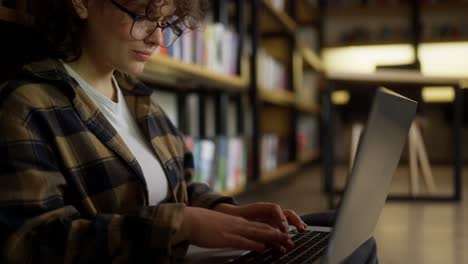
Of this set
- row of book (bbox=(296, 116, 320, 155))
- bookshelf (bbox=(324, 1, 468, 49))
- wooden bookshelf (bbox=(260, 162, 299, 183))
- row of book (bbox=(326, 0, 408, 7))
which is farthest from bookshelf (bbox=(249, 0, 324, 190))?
bookshelf (bbox=(324, 1, 468, 49))

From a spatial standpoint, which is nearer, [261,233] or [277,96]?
[261,233]

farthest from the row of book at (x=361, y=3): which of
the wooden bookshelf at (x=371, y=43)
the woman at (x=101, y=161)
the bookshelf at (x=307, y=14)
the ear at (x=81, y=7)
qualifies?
the ear at (x=81, y=7)

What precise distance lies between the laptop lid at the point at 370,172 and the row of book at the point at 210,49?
1.13 metres

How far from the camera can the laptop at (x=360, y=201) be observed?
58 cm

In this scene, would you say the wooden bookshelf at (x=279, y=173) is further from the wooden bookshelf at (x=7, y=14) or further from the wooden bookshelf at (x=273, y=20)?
the wooden bookshelf at (x=7, y=14)

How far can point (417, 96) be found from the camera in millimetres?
2705

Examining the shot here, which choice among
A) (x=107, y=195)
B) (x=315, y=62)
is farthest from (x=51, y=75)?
(x=315, y=62)

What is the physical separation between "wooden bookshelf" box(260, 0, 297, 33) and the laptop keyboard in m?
2.53

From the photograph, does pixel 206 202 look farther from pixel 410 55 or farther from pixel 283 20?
pixel 410 55

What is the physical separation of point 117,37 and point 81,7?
0.08 m

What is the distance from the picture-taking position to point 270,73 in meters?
3.58

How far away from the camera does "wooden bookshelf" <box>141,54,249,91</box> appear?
1732 mm

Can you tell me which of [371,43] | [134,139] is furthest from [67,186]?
[371,43]

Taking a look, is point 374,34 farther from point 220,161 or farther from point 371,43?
point 220,161
